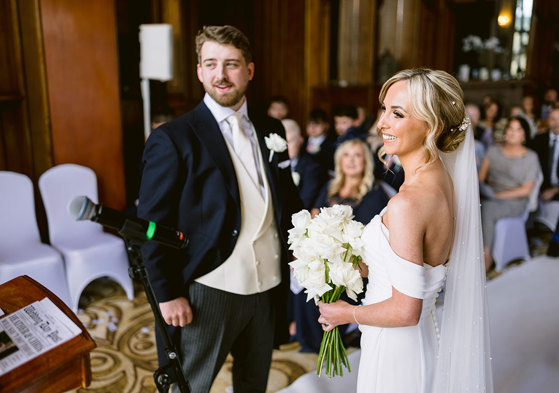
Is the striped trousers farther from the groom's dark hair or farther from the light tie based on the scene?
the groom's dark hair

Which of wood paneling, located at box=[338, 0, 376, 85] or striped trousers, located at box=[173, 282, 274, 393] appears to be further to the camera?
wood paneling, located at box=[338, 0, 376, 85]

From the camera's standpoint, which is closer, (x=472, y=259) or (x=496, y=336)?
(x=472, y=259)

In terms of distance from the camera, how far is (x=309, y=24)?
28.5ft

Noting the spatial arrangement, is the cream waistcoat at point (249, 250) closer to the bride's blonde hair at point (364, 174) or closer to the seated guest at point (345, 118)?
the bride's blonde hair at point (364, 174)

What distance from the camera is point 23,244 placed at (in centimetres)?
375

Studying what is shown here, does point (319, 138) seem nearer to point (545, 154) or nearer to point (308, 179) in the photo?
point (308, 179)

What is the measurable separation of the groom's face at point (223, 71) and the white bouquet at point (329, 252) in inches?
23.9

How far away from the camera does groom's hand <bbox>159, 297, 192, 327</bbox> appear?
1.80m

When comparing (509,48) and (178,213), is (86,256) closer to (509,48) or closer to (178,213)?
(178,213)

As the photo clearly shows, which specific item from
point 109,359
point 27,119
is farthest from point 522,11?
point 109,359

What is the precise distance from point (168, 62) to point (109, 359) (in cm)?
286

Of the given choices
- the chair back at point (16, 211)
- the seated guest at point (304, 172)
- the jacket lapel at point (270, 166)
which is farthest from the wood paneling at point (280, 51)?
the jacket lapel at point (270, 166)

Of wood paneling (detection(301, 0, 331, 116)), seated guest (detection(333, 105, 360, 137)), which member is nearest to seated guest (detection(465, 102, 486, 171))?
seated guest (detection(333, 105, 360, 137))

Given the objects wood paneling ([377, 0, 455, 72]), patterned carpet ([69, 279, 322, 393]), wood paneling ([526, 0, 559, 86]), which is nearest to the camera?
patterned carpet ([69, 279, 322, 393])
